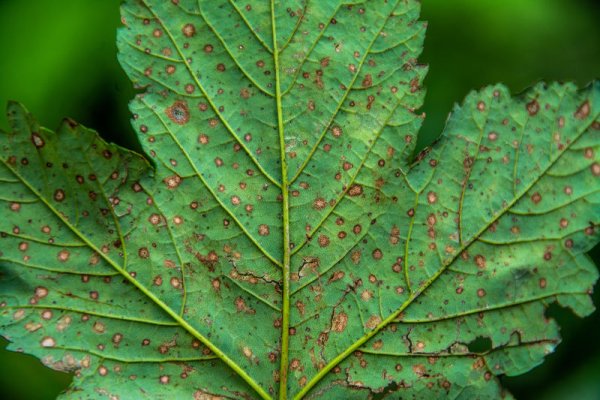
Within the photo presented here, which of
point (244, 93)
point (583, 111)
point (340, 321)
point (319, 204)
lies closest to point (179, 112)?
point (244, 93)

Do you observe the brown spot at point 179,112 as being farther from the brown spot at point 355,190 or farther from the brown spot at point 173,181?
the brown spot at point 355,190

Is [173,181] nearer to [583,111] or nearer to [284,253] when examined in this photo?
[284,253]

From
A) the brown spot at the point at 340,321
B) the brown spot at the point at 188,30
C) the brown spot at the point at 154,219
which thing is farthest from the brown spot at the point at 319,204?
the brown spot at the point at 188,30

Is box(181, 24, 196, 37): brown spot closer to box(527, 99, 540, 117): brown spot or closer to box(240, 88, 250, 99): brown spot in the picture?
box(240, 88, 250, 99): brown spot

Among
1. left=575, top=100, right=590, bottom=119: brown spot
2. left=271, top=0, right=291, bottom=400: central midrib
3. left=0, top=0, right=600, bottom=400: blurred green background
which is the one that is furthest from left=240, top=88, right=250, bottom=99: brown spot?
left=0, top=0, right=600, bottom=400: blurred green background

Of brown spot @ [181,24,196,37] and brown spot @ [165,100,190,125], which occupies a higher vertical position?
brown spot @ [181,24,196,37]

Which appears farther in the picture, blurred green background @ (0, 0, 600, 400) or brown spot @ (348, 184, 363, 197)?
Answer: blurred green background @ (0, 0, 600, 400)
